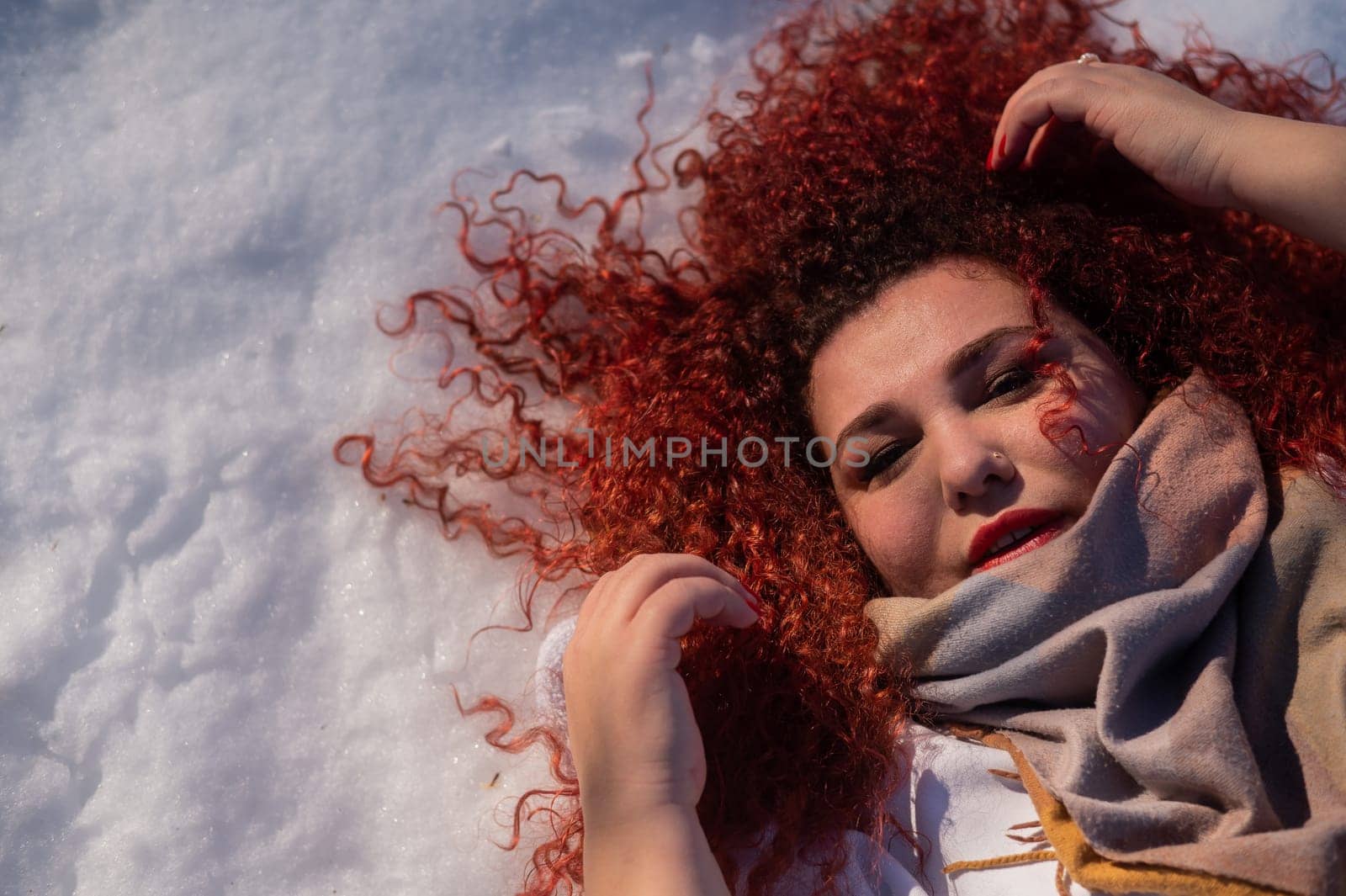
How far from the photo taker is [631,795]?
142 cm

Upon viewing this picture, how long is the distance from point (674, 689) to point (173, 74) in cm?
170

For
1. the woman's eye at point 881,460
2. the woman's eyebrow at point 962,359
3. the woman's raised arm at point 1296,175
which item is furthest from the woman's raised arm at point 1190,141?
the woman's eye at point 881,460

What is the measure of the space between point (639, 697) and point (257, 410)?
1.06 meters

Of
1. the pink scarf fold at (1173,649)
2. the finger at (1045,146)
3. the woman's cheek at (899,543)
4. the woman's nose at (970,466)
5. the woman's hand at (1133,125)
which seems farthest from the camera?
the finger at (1045,146)

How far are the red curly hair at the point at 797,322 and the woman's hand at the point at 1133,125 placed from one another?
7 cm

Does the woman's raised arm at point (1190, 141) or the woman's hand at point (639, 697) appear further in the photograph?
the woman's raised arm at point (1190, 141)

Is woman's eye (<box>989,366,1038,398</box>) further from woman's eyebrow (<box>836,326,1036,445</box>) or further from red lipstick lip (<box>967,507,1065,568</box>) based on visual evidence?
red lipstick lip (<box>967,507,1065,568</box>)

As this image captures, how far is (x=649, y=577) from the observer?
151 centimetres

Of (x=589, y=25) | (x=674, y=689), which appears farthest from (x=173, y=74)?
(x=674, y=689)

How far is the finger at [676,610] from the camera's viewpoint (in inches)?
57.5

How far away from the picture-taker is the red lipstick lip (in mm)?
1490

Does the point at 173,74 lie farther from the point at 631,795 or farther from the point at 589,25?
the point at 631,795
